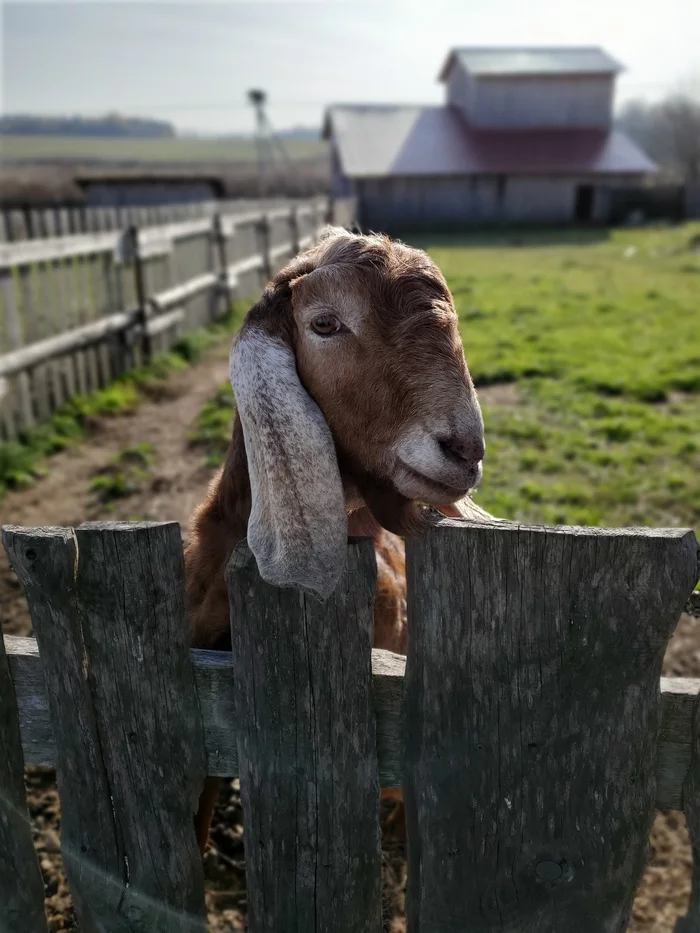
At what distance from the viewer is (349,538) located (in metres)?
1.86

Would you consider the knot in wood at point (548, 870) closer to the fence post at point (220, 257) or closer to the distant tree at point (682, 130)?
the fence post at point (220, 257)

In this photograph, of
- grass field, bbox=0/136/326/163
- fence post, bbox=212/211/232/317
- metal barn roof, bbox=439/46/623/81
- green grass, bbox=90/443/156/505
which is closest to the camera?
green grass, bbox=90/443/156/505

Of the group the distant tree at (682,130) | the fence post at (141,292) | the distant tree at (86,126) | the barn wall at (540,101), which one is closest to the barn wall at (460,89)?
the barn wall at (540,101)

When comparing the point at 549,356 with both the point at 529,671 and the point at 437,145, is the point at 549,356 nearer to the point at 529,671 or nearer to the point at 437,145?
the point at 529,671

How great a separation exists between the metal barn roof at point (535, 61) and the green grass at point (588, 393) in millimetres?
23785

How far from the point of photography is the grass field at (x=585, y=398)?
5875 mm

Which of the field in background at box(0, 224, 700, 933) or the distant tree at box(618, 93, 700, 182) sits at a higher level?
the distant tree at box(618, 93, 700, 182)

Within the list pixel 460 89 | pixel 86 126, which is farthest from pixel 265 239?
pixel 86 126

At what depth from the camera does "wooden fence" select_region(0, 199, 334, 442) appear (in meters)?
7.27

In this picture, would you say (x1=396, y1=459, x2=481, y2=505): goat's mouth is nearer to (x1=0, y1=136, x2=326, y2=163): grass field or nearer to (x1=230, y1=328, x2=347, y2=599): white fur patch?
(x1=230, y1=328, x2=347, y2=599): white fur patch

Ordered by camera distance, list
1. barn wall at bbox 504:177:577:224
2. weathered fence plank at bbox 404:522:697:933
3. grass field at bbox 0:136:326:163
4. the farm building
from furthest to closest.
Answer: grass field at bbox 0:136:326:163 < barn wall at bbox 504:177:577:224 < the farm building < weathered fence plank at bbox 404:522:697:933

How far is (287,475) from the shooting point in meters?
1.88

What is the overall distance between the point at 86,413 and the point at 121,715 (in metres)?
6.59

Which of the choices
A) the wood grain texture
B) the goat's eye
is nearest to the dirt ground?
the wood grain texture
